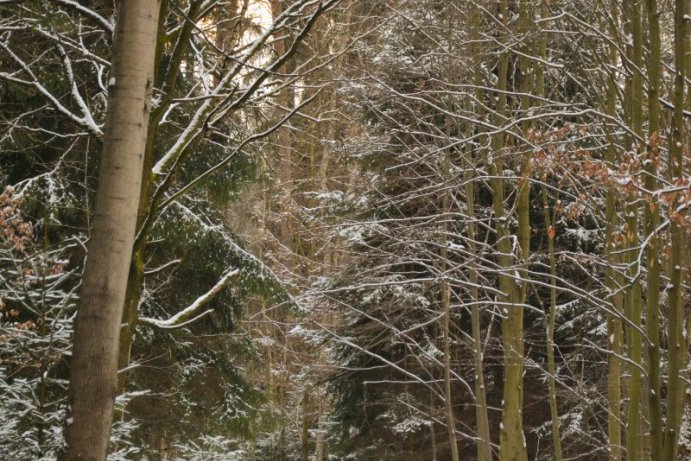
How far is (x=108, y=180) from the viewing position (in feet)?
9.82

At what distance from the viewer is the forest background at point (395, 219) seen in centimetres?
445

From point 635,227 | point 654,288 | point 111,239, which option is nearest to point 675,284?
point 654,288

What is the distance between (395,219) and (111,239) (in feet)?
18.1

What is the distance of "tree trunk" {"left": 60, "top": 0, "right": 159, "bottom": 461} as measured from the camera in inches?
111

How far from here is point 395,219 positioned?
824cm

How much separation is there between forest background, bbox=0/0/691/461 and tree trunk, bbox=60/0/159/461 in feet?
0.36

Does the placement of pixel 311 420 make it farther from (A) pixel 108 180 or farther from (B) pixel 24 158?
(A) pixel 108 180

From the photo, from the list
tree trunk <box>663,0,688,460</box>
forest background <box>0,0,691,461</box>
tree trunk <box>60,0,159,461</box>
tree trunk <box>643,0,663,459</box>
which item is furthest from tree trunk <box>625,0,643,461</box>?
tree trunk <box>60,0,159,461</box>

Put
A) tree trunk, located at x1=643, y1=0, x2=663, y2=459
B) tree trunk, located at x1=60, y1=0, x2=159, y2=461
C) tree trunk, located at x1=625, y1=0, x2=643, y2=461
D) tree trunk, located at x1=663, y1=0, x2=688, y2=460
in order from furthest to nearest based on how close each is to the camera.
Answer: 1. tree trunk, located at x1=625, y1=0, x2=643, y2=461
2. tree trunk, located at x1=643, y1=0, x2=663, y2=459
3. tree trunk, located at x1=663, y1=0, x2=688, y2=460
4. tree trunk, located at x1=60, y1=0, x2=159, y2=461

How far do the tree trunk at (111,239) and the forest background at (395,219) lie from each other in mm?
111

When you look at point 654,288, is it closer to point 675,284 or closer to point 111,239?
point 675,284

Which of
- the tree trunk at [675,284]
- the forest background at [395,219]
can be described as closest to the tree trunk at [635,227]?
the forest background at [395,219]

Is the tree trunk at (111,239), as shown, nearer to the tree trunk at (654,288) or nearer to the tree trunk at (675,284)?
the tree trunk at (654,288)

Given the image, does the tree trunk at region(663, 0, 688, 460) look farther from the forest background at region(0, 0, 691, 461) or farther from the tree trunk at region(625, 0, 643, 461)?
the tree trunk at region(625, 0, 643, 461)
